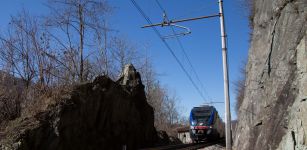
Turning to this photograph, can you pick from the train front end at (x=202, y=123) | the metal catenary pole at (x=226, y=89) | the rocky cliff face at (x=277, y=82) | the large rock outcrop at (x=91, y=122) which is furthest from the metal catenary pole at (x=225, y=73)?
the train front end at (x=202, y=123)

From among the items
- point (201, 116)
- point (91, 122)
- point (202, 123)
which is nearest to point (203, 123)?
point (202, 123)

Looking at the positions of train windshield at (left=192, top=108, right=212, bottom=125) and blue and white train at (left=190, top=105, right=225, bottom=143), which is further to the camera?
train windshield at (left=192, top=108, right=212, bottom=125)

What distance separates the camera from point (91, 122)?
19.3 meters

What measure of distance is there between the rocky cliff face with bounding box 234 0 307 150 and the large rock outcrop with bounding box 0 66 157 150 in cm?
771

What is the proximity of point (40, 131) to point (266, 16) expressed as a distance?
11219 millimetres

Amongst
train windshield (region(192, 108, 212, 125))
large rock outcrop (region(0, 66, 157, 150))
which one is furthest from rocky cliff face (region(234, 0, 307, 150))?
train windshield (region(192, 108, 212, 125))

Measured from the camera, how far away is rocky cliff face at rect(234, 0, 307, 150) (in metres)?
10.5

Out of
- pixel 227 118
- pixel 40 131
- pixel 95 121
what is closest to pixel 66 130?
pixel 40 131

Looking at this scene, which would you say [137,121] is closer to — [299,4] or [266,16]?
[266,16]

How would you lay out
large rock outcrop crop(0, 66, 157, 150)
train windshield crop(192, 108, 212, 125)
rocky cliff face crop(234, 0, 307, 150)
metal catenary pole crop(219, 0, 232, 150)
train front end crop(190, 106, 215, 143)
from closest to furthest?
rocky cliff face crop(234, 0, 307, 150) → large rock outcrop crop(0, 66, 157, 150) → metal catenary pole crop(219, 0, 232, 150) → train front end crop(190, 106, 215, 143) → train windshield crop(192, 108, 212, 125)

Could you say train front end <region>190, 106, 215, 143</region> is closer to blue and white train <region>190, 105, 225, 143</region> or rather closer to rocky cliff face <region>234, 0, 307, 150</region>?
blue and white train <region>190, 105, 225, 143</region>

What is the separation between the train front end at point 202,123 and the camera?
31247 mm

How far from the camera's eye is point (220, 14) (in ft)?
57.6

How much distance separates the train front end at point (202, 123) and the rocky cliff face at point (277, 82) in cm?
1386
